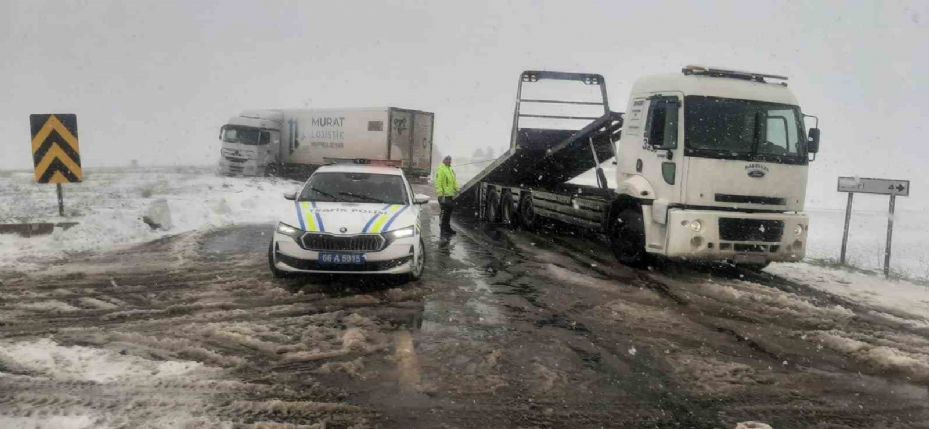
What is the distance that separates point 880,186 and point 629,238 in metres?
4.09

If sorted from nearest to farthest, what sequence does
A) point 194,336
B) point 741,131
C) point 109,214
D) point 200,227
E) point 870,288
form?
point 194,336 < point 870,288 < point 741,131 < point 109,214 < point 200,227

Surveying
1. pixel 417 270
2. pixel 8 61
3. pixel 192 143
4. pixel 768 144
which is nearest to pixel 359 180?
pixel 417 270

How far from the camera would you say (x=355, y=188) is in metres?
8.80

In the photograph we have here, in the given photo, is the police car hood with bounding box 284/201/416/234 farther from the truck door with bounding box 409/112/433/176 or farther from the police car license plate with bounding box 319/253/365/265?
the truck door with bounding box 409/112/433/176

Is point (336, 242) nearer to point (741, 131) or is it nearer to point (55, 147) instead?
point (741, 131)

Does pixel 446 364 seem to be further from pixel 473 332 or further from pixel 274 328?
pixel 274 328

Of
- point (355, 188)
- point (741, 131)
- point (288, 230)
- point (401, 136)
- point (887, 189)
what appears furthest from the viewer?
point (401, 136)

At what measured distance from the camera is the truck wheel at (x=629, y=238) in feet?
31.0

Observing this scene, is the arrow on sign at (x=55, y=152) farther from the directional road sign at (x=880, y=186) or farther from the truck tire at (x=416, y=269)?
the directional road sign at (x=880, y=186)

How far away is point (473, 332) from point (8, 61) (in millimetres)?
142566

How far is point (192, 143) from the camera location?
108 meters

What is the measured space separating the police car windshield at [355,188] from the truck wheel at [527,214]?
18.6 feet

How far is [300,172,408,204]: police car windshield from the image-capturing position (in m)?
8.52

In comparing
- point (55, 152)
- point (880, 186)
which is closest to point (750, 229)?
point (880, 186)
